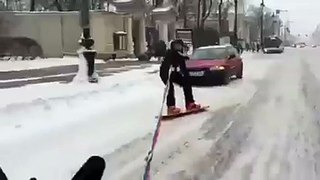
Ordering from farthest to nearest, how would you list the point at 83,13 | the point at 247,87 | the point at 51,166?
the point at 247,87
the point at 83,13
the point at 51,166

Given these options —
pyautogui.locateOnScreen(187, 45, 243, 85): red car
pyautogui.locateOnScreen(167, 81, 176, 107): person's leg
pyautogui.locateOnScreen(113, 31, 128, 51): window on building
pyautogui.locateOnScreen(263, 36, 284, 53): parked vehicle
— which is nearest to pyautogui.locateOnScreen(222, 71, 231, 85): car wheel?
pyautogui.locateOnScreen(187, 45, 243, 85): red car

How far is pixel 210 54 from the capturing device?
2564 cm

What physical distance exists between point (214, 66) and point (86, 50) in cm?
554

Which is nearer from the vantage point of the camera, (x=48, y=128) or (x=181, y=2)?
(x=48, y=128)

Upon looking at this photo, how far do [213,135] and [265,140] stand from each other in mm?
1039

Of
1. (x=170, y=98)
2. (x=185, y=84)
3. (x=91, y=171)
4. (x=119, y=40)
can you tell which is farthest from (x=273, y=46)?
(x=91, y=171)

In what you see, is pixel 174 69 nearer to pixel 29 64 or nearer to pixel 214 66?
pixel 214 66

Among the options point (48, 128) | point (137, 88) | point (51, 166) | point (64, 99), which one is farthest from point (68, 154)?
point (137, 88)

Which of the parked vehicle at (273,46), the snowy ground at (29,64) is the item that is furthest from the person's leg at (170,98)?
the parked vehicle at (273,46)

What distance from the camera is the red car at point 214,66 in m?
23.2

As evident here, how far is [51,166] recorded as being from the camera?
8055 millimetres

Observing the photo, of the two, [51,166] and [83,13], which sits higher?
[83,13]

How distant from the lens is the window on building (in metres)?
45.8

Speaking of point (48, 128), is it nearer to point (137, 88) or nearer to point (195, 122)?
point (195, 122)
